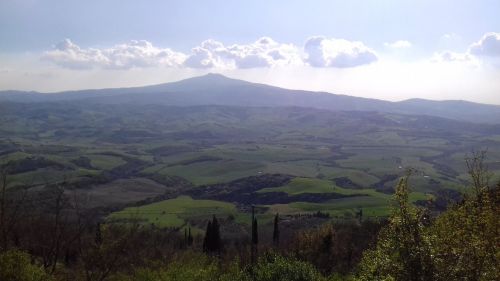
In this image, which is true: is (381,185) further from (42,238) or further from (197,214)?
(42,238)

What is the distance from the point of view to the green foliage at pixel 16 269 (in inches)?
1158

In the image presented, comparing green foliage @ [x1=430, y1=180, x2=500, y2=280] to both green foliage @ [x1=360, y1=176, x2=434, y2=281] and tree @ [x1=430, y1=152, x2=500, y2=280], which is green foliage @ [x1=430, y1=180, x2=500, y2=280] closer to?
tree @ [x1=430, y1=152, x2=500, y2=280]

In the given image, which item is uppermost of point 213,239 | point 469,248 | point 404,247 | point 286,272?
point 469,248

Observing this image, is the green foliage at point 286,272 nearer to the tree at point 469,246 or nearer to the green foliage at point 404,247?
the green foliage at point 404,247

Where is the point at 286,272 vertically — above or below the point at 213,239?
above

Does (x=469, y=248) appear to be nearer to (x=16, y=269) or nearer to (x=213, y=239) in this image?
(x=16, y=269)

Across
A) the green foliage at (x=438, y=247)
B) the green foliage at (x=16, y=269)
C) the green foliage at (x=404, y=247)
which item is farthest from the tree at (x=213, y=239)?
the green foliage at (x=404, y=247)

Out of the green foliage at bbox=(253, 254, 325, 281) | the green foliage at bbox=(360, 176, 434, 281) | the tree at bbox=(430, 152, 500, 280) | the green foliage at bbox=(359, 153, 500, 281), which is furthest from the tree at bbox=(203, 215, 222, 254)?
the tree at bbox=(430, 152, 500, 280)

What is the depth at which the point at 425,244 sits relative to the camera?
19.0 metres

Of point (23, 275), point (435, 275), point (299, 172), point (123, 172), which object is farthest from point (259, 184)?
point (435, 275)

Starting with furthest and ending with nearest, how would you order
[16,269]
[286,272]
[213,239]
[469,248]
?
[213,239] → [286,272] → [16,269] → [469,248]

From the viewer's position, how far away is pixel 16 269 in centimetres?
2973

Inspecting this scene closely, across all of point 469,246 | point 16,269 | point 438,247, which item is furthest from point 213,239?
point 469,246

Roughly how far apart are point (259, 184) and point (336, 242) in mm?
98851
